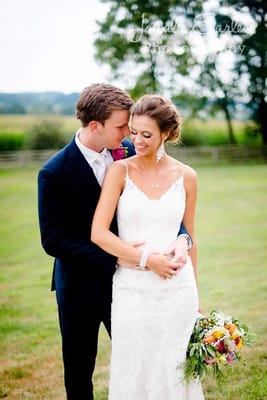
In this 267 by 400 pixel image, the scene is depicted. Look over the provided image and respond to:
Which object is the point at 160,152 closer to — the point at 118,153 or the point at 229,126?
the point at 118,153

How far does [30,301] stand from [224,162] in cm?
1424

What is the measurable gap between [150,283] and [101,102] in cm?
81

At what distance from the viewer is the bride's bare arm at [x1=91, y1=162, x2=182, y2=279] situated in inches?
83.2

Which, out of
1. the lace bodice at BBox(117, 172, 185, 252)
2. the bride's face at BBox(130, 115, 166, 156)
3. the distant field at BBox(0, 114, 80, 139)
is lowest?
the distant field at BBox(0, 114, 80, 139)

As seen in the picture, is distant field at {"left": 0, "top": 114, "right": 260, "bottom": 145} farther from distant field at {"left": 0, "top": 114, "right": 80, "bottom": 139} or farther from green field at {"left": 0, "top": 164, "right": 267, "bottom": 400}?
green field at {"left": 0, "top": 164, "right": 267, "bottom": 400}

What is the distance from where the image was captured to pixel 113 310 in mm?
2297

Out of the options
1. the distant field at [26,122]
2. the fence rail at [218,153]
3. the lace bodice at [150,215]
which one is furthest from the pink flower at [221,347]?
the fence rail at [218,153]

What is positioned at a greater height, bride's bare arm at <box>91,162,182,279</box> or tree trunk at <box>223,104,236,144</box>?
bride's bare arm at <box>91,162,182,279</box>

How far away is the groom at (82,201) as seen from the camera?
2.21 m

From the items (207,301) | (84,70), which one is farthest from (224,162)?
(207,301)

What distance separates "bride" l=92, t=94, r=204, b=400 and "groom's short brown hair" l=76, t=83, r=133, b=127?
0.28 ft

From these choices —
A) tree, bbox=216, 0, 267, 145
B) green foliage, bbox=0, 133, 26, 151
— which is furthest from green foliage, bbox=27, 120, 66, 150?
tree, bbox=216, 0, 267, 145

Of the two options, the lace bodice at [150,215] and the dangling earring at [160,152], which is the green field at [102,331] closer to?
the lace bodice at [150,215]

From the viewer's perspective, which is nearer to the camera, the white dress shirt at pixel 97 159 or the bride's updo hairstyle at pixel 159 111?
the bride's updo hairstyle at pixel 159 111
